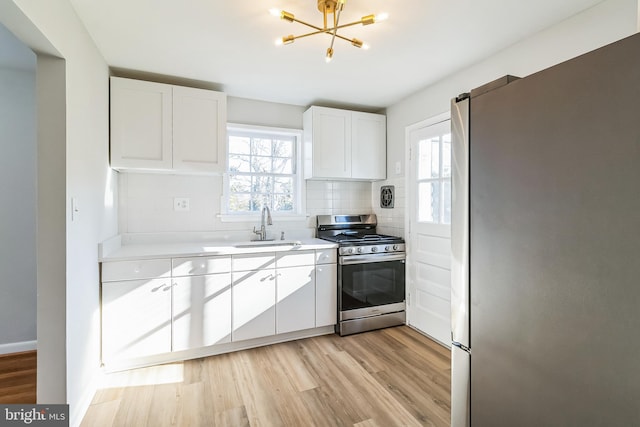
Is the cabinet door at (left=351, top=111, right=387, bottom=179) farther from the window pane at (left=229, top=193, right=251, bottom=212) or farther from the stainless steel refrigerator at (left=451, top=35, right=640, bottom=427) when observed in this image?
the stainless steel refrigerator at (left=451, top=35, right=640, bottom=427)

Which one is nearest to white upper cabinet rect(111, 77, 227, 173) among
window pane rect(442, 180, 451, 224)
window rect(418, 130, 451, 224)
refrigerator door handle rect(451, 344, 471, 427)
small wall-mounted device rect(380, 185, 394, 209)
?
small wall-mounted device rect(380, 185, 394, 209)

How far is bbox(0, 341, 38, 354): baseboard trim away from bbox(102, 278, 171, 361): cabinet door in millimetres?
963

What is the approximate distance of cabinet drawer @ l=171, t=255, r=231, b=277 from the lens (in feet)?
7.74

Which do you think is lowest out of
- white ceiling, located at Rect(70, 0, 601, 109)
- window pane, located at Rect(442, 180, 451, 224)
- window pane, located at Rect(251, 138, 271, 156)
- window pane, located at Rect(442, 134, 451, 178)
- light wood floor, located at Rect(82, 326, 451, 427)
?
light wood floor, located at Rect(82, 326, 451, 427)

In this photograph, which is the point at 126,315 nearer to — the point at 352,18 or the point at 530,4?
the point at 352,18

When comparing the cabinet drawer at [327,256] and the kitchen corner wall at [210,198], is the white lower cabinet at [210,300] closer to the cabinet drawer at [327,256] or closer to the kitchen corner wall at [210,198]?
the cabinet drawer at [327,256]

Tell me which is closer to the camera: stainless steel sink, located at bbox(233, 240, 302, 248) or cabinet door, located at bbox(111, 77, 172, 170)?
cabinet door, located at bbox(111, 77, 172, 170)

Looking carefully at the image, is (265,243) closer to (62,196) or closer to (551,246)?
(62,196)

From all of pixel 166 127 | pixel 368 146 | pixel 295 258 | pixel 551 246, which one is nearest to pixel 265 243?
pixel 295 258

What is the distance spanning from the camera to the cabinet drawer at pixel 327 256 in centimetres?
286

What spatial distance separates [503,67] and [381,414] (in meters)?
2.49

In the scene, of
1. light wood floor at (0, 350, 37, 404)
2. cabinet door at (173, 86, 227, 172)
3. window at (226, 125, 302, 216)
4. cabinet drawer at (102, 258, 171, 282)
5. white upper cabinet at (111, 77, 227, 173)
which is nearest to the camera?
light wood floor at (0, 350, 37, 404)

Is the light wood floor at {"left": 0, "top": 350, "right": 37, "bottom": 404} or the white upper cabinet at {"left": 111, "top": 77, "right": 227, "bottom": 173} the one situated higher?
the white upper cabinet at {"left": 111, "top": 77, "right": 227, "bottom": 173}

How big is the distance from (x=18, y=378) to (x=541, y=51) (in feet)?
13.8
